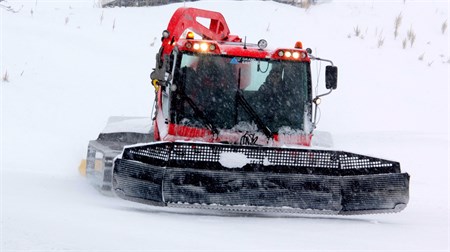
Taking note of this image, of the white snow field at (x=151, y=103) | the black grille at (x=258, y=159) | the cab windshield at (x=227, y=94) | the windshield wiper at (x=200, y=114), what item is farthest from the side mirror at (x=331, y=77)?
the white snow field at (x=151, y=103)

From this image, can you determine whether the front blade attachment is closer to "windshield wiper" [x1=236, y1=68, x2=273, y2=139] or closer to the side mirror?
"windshield wiper" [x1=236, y1=68, x2=273, y2=139]

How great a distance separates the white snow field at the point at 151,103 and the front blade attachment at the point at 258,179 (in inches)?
6.7

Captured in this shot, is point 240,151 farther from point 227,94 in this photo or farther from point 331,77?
point 331,77

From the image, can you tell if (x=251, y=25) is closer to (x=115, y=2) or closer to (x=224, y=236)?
(x=115, y=2)

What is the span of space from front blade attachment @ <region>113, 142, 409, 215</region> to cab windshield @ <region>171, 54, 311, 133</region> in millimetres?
732

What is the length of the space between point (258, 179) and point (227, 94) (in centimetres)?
109

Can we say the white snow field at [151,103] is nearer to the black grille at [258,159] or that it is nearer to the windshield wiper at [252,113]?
the black grille at [258,159]

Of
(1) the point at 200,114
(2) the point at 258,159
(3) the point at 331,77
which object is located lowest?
(2) the point at 258,159

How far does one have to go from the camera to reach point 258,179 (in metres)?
7.13

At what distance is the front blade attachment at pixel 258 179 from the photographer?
702 centimetres

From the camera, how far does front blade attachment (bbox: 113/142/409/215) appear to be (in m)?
7.02

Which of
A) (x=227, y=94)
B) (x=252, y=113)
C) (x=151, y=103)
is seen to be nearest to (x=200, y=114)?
(x=227, y=94)

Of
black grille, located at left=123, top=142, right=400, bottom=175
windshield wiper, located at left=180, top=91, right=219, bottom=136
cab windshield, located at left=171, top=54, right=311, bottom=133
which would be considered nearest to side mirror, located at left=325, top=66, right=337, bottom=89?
cab windshield, located at left=171, top=54, right=311, bottom=133

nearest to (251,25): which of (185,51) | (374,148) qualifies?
(374,148)
